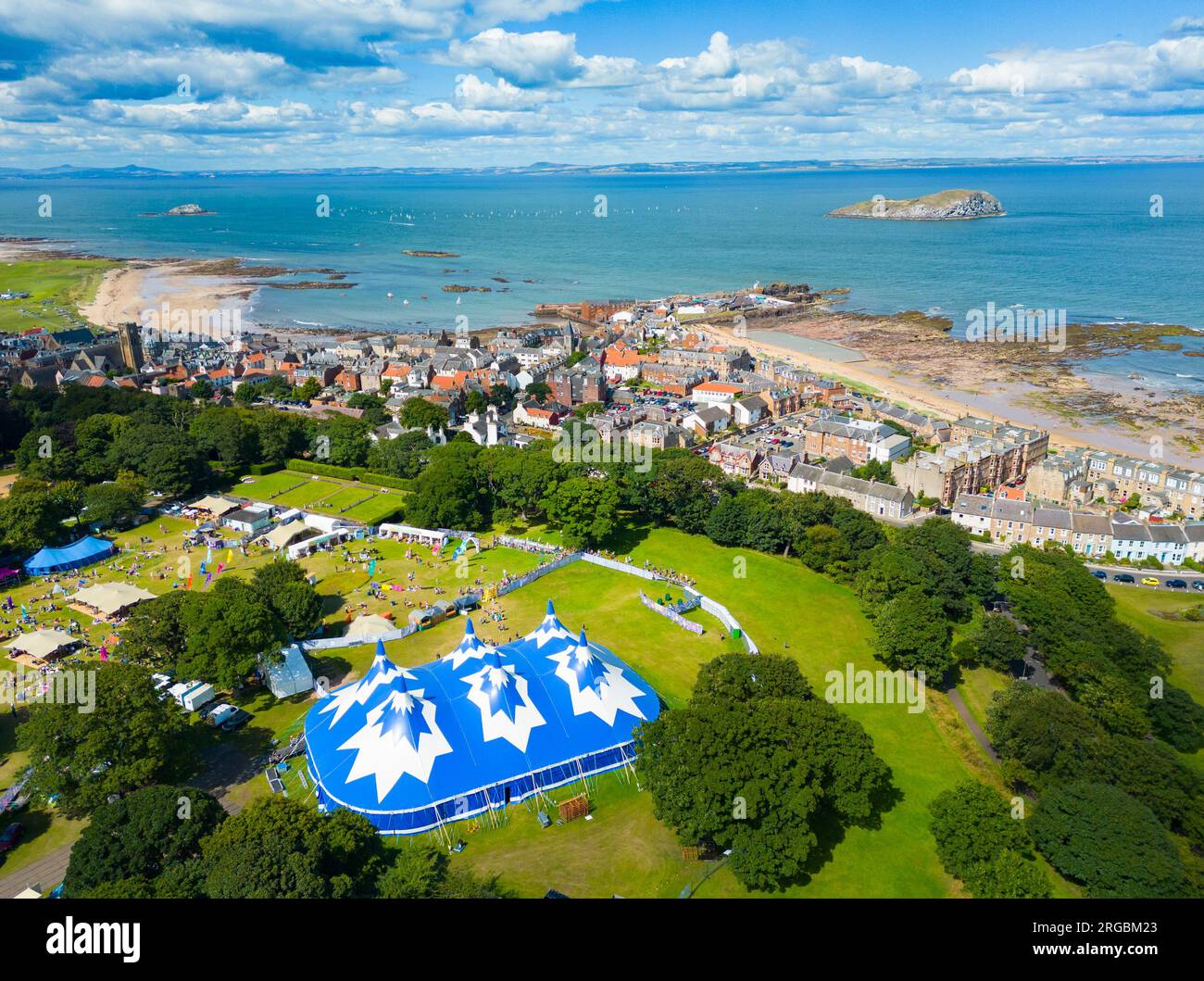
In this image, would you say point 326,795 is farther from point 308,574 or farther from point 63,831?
point 308,574

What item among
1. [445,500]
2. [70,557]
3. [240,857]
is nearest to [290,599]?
[445,500]

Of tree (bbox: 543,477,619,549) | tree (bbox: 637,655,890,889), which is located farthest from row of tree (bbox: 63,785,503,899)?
tree (bbox: 543,477,619,549)

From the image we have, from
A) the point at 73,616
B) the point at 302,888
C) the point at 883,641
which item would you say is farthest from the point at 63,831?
the point at 883,641

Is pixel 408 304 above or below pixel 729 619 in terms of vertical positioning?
above

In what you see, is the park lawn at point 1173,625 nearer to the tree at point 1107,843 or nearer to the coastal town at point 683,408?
the coastal town at point 683,408

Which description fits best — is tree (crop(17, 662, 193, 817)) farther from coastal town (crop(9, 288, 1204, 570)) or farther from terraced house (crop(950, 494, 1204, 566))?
terraced house (crop(950, 494, 1204, 566))

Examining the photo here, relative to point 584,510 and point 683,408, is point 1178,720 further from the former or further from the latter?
point 683,408
